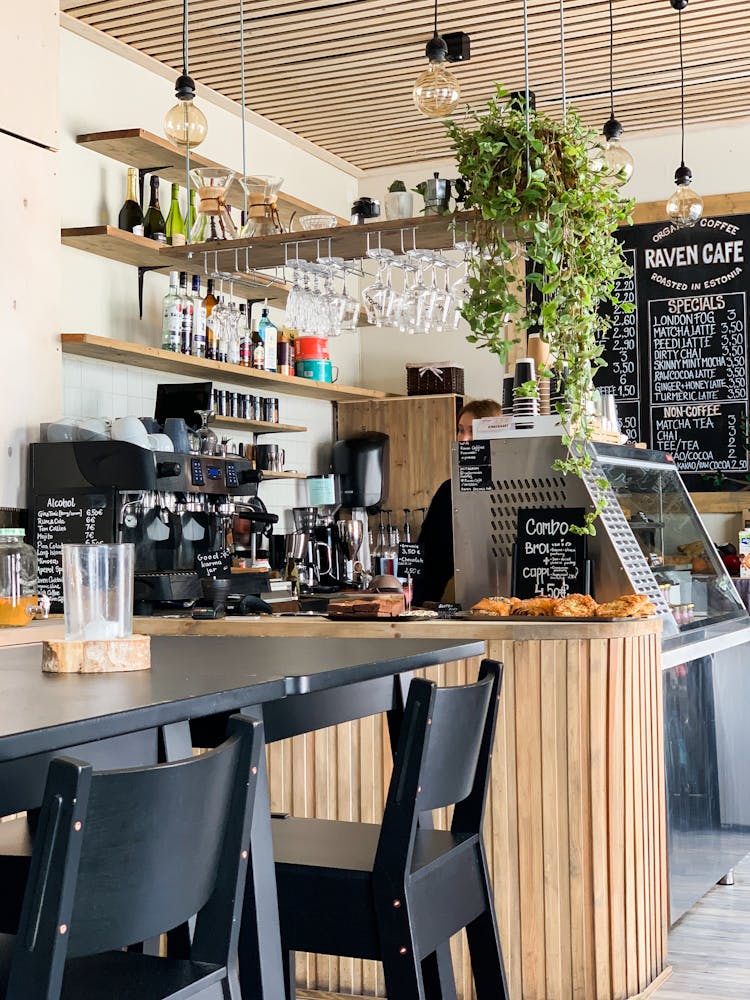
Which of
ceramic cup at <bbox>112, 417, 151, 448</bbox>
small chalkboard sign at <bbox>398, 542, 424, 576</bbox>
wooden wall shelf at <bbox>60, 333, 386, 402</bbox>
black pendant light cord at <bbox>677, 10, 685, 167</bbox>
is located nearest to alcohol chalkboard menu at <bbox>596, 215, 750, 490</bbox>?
black pendant light cord at <bbox>677, 10, 685, 167</bbox>

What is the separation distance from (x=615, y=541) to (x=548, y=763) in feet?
2.60

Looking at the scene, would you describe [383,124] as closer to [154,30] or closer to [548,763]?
[154,30]

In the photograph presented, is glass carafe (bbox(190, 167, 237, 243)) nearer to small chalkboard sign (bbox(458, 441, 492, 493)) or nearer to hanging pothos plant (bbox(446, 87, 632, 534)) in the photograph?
hanging pothos plant (bbox(446, 87, 632, 534))

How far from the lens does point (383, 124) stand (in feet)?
24.0

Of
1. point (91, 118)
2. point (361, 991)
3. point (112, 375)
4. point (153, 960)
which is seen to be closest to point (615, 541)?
point (361, 991)

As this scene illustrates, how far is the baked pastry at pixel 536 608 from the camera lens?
10.8 ft

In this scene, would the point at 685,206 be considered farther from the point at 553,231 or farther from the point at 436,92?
the point at 553,231

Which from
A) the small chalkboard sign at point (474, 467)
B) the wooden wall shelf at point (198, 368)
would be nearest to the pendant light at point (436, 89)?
the small chalkboard sign at point (474, 467)

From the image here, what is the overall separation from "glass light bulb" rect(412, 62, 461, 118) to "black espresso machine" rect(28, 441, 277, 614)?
1.60m

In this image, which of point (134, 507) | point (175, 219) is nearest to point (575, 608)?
point (134, 507)

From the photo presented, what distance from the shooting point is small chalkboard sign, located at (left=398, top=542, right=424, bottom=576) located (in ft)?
14.9

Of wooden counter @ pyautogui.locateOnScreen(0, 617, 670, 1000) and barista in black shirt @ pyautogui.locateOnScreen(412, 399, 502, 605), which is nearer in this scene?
wooden counter @ pyautogui.locateOnScreen(0, 617, 670, 1000)

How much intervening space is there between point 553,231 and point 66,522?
2.12m

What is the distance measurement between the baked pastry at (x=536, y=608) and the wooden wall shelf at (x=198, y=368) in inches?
97.5
